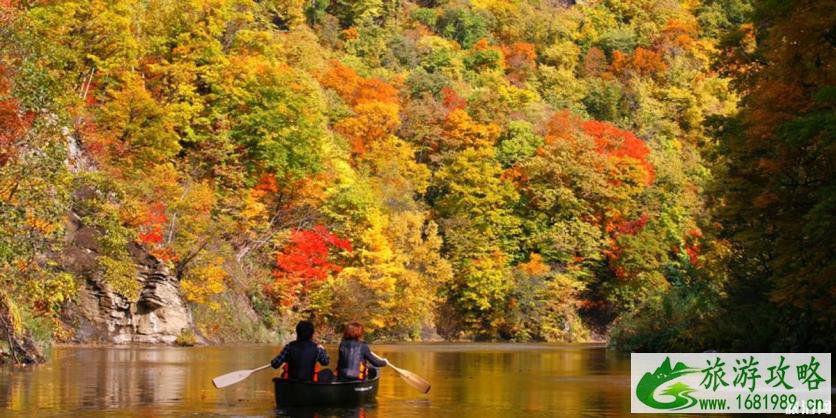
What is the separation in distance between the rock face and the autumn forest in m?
0.37

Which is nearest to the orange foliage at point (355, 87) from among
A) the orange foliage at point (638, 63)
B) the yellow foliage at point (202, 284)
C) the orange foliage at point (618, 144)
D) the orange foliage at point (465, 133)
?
the orange foliage at point (465, 133)

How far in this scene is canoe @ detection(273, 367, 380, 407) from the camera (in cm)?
2044

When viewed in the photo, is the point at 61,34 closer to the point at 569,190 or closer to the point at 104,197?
the point at 104,197

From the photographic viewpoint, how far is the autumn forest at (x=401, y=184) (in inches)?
1204

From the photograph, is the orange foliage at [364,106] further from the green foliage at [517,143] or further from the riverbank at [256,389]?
the riverbank at [256,389]

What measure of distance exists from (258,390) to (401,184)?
177 ft

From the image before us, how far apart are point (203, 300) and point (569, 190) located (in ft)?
113

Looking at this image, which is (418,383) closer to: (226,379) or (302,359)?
(302,359)

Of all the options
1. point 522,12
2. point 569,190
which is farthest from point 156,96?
point 522,12

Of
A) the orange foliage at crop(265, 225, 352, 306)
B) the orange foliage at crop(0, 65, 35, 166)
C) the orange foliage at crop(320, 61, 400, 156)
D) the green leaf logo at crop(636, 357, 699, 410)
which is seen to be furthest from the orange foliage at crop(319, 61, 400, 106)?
the green leaf logo at crop(636, 357, 699, 410)

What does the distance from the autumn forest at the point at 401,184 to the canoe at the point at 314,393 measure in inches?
449

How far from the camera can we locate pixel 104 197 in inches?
1607

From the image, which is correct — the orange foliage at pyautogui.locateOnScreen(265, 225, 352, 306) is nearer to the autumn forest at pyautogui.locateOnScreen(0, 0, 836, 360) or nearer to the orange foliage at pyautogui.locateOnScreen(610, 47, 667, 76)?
the autumn forest at pyautogui.locateOnScreen(0, 0, 836, 360)

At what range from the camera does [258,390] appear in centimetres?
2538
